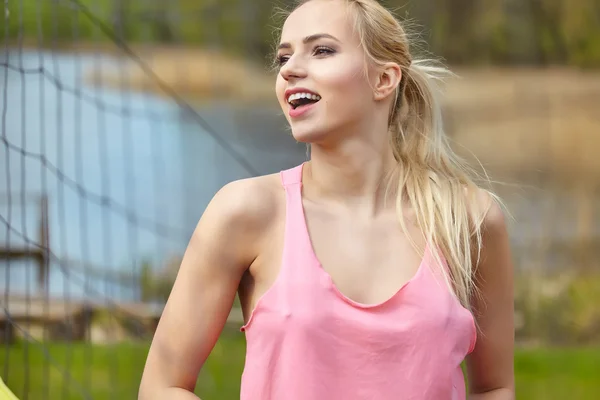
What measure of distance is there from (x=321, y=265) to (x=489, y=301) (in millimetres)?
245

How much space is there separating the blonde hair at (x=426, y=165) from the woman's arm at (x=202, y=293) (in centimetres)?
19

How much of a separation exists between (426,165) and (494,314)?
0.20m

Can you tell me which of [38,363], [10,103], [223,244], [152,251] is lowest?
[38,363]

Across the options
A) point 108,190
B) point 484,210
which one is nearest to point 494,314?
point 484,210

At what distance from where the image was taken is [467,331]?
3.57 feet

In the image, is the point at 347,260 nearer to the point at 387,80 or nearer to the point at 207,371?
the point at 387,80

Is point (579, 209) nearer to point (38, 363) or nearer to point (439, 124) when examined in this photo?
point (38, 363)

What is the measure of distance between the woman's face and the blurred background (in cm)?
234

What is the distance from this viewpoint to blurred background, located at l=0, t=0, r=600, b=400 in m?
3.58

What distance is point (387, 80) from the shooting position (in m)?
1.19

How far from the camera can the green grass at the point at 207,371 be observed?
328 centimetres

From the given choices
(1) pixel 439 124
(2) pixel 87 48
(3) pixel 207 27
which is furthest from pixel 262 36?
(1) pixel 439 124

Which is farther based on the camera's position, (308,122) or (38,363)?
(38,363)

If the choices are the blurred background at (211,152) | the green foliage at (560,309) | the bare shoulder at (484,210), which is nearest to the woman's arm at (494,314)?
the bare shoulder at (484,210)
